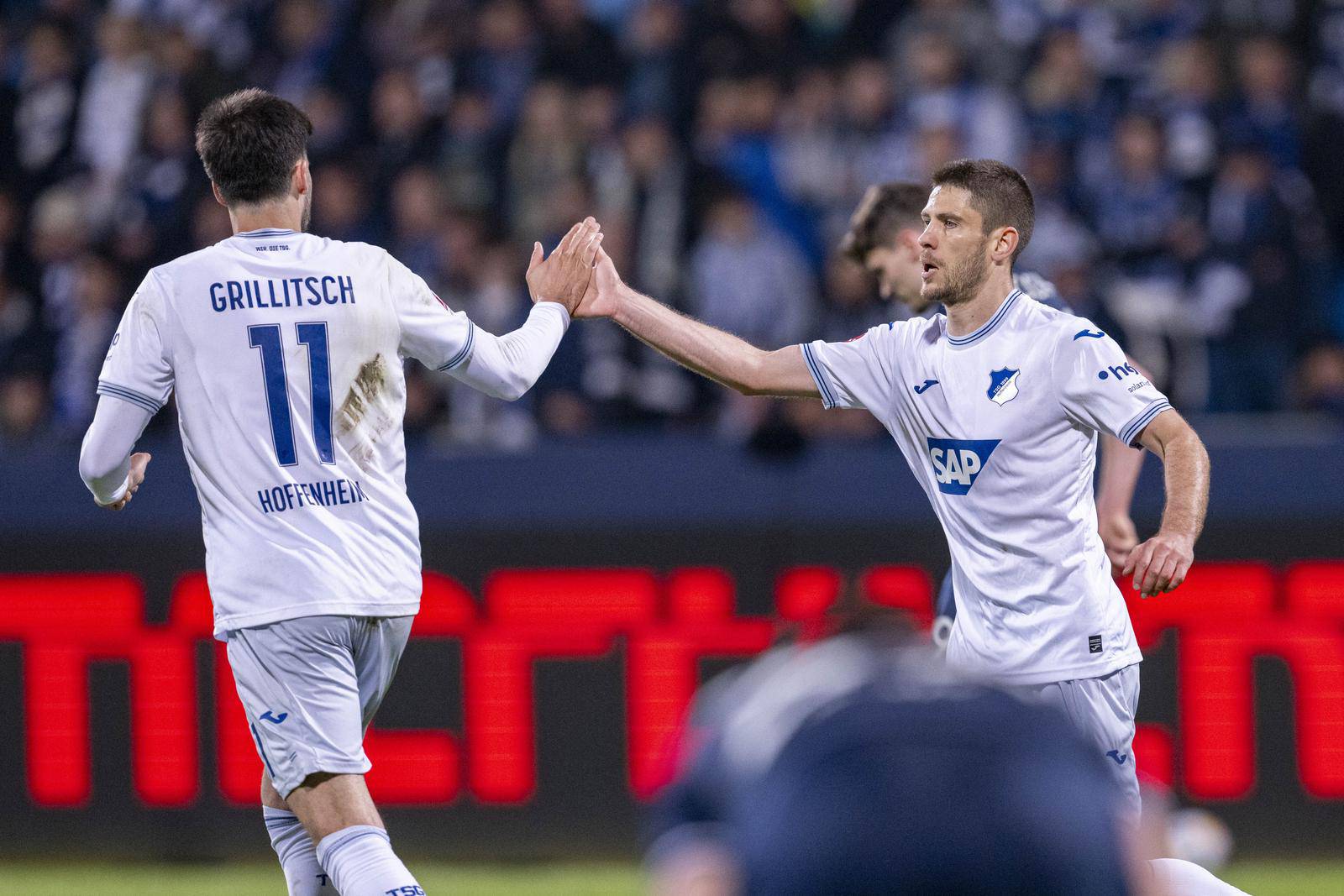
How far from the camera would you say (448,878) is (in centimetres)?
782

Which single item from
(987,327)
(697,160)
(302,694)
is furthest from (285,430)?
(697,160)

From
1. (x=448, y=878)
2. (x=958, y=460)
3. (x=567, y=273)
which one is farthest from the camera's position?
(x=448, y=878)

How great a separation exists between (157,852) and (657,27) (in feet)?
17.9

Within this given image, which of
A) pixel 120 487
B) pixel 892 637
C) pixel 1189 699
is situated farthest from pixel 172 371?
pixel 1189 699

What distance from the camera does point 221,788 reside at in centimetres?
809

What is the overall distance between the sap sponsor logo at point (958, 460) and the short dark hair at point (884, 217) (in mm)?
1289

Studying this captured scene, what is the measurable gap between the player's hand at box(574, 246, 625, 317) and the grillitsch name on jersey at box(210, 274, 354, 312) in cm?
99

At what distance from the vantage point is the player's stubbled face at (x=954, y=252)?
4.68 metres

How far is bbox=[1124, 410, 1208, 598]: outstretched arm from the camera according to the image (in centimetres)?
400

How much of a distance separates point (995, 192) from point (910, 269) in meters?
1.11

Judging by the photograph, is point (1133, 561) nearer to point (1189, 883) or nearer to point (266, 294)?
point (1189, 883)

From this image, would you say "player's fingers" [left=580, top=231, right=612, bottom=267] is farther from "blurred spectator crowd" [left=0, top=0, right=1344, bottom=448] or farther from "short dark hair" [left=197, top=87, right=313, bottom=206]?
"blurred spectator crowd" [left=0, top=0, right=1344, bottom=448]

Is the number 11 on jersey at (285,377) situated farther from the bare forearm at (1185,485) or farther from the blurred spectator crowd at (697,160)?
the blurred spectator crowd at (697,160)

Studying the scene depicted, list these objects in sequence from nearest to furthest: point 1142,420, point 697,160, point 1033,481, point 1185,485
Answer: point 1185,485, point 1142,420, point 1033,481, point 697,160
